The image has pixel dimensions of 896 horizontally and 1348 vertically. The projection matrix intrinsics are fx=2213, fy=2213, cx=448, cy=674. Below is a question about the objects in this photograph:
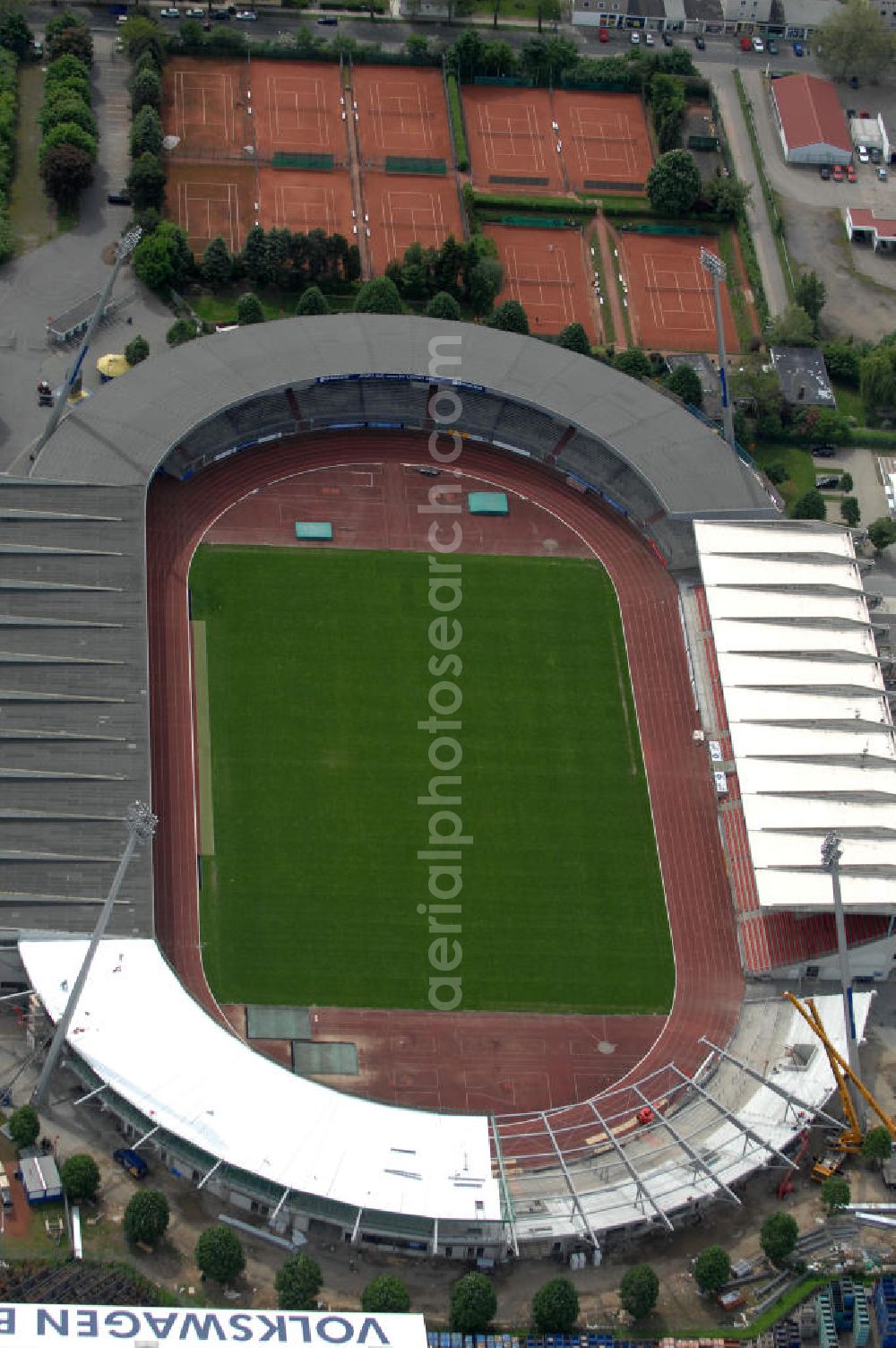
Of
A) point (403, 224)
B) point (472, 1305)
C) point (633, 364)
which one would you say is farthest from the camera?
point (403, 224)

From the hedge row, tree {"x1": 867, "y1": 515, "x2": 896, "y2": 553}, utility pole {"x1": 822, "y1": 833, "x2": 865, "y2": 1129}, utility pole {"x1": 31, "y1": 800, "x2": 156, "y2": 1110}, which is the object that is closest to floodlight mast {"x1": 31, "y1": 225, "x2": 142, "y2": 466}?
the hedge row

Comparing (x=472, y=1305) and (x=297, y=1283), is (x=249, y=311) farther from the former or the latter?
(x=472, y=1305)

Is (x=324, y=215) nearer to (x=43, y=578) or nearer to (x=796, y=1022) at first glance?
(x=43, y=578)

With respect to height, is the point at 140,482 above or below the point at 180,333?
below

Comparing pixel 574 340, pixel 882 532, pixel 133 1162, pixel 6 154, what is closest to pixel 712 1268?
pixel 133 1162

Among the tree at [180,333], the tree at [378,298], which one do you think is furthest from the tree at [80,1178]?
the tree at [378,298]

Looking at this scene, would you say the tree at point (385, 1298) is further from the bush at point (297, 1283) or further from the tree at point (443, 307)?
the tree at point (443, 307)

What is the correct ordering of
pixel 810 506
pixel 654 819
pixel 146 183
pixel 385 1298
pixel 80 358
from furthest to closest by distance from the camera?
pixel 146 183 < pixel 810 506 < pixel 80 358 < pixel 654 819 < pixel 385 1298

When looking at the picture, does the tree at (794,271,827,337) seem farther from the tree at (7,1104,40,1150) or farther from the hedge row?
the tree at (7,1104,40,1150)
